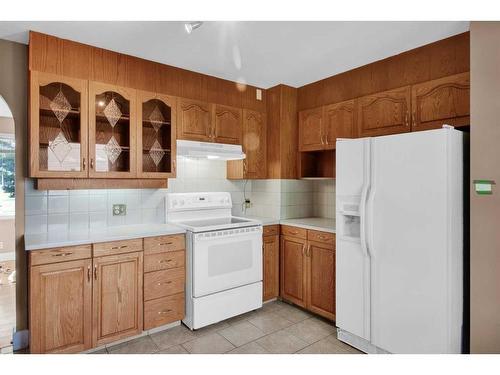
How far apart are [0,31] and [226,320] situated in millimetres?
2982

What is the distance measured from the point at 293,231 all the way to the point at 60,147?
2.25m

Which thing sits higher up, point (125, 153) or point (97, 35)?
point (97, 35)

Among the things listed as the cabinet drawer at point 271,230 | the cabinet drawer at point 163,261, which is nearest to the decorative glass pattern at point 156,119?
the cabinet drawer at point 163,261

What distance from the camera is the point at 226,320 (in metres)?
2.92

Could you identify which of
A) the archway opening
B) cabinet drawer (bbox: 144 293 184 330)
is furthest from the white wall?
the archway opening

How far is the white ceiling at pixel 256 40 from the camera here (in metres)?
2.18

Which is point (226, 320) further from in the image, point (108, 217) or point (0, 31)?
point (0, 31)

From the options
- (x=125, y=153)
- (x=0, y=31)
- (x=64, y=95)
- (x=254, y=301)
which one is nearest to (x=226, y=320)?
(x=254, y=301)

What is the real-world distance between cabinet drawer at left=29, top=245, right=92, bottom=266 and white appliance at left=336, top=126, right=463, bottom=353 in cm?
197

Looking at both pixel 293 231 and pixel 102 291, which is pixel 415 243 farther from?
pixel 102 291

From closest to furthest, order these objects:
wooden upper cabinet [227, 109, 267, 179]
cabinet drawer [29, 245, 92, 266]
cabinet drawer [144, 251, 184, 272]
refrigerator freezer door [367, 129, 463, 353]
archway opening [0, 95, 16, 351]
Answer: refrigerator freezer door [367, 129, 463, 353] → cabinet drawer [29, 245, 92, 266] → cabinet drawer [144, 251, 184, 272] → wooden upper cabinet [227, 109, 267, 179] → archway opening [0, 95, 16, 351]

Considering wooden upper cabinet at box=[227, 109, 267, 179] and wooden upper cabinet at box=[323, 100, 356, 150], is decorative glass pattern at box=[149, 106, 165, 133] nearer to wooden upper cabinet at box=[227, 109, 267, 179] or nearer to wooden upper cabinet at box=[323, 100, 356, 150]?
wooden upper cabinet at box=[227, 109, 267, 179]

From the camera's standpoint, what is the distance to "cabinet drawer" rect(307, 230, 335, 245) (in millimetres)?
2786
